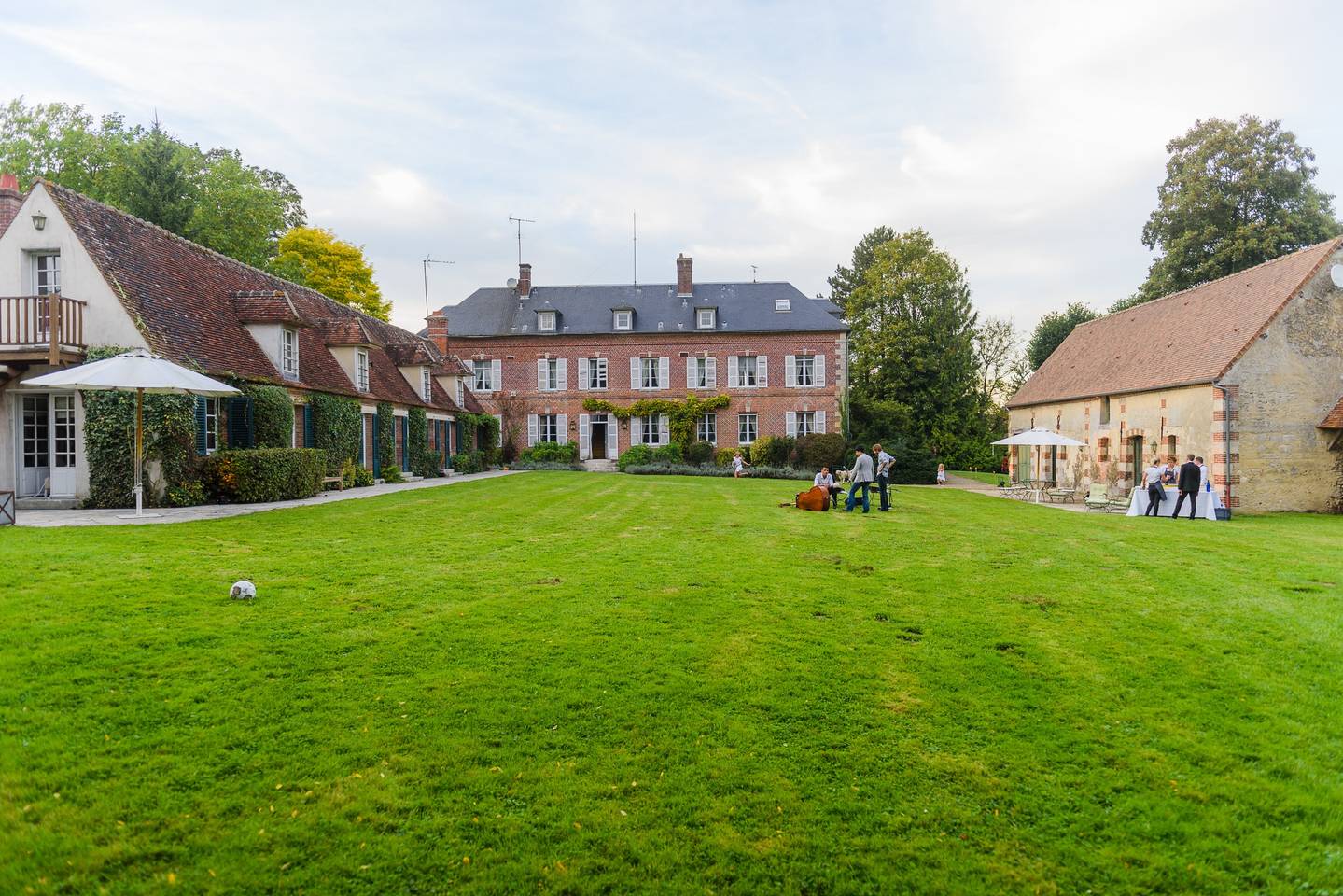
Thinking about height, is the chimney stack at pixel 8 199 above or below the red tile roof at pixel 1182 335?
above

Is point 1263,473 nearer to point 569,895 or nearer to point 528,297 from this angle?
point 569,895

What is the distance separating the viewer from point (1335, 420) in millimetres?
17297

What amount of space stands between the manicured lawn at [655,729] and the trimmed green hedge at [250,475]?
6.28 metres

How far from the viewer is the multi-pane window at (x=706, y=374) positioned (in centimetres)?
3459

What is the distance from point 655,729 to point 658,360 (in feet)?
103

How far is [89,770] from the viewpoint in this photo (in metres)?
3.41

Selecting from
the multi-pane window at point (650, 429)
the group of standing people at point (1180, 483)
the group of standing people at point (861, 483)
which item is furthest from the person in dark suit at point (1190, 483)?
the multi-pane window at point (650, 429)

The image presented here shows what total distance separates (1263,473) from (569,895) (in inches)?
819

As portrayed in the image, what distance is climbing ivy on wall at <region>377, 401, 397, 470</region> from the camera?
70.8 feet

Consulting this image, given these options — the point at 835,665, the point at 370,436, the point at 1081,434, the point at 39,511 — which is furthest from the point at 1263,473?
the point at 39,511

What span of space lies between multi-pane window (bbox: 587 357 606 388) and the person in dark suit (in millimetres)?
24240

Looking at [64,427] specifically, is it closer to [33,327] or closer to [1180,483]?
[33,327]

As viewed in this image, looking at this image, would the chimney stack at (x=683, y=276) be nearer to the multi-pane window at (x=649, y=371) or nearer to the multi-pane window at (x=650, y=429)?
the multi-pane window at (x=649, y=371)

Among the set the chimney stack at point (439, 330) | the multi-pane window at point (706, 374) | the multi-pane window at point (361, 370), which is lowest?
the multi-pane window at point (361, 370)
